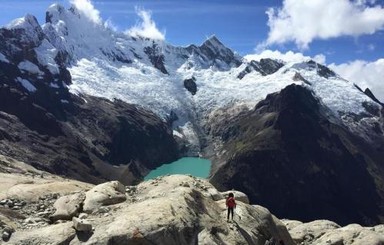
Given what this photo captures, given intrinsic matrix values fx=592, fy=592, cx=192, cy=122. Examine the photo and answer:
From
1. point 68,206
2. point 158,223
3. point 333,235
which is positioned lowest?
point 158,223

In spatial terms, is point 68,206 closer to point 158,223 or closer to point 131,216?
point 131,216

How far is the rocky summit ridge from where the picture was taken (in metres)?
38.0

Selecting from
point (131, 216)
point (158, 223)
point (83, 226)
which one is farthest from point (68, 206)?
point (158, 223)

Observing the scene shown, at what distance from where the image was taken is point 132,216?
39094mm

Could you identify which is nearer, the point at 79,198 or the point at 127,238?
the point at 127,238

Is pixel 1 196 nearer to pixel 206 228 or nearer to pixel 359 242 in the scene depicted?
pixel 206 228

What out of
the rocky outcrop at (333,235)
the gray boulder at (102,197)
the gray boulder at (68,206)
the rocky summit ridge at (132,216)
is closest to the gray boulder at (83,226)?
the rocky summit ridge at (132,216)

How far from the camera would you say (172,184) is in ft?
164

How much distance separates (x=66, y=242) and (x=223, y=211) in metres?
14.4

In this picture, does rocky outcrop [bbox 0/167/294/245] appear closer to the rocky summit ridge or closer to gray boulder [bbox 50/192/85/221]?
the rocky summit ridge

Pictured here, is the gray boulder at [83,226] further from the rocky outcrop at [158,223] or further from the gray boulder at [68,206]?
the gray boulder at [68,206]

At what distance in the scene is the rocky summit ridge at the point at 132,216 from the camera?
38031mm

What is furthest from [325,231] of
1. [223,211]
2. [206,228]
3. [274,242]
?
[206,228]

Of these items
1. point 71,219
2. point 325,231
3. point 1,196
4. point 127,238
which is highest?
point 325,231
